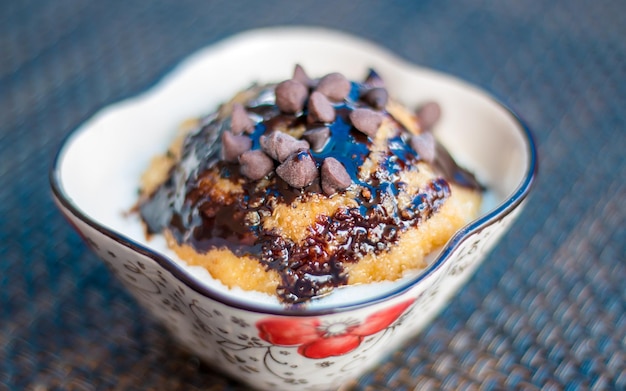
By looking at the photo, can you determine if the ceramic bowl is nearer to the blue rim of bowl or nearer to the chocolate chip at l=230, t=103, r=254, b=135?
the blue rim of bowl

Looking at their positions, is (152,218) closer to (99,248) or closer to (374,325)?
(99,248)

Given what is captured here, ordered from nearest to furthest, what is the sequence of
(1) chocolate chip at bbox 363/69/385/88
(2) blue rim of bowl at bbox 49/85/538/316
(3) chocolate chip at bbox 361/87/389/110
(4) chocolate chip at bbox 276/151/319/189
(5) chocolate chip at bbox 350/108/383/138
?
(2) blue rim of bowl at bbox 49/85/538/316
(4) chocolate chip at bbox 276/151/319/189
(5) chocolate chip at bbox 350/108/383/138
(3) chocolate chip at bbox 361/87/389/110
(1) chocolate chip at bbox 363/69/385/88

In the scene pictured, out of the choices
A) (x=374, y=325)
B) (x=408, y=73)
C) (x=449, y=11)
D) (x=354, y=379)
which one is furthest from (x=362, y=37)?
(x=374, y=325)

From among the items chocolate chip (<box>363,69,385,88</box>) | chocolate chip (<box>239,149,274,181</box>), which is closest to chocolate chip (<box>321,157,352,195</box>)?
chocolate chip (<box>239,149,274,181</box>)

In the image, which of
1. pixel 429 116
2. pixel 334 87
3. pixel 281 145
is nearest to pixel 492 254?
pixel 429 116

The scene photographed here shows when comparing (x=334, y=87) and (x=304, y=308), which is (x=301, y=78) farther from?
(x=304, y=308)

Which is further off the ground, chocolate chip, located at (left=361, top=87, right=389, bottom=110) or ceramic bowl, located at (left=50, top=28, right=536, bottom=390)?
chocolate chip, located at (left=361, top=87, right=389, bottom=110)
